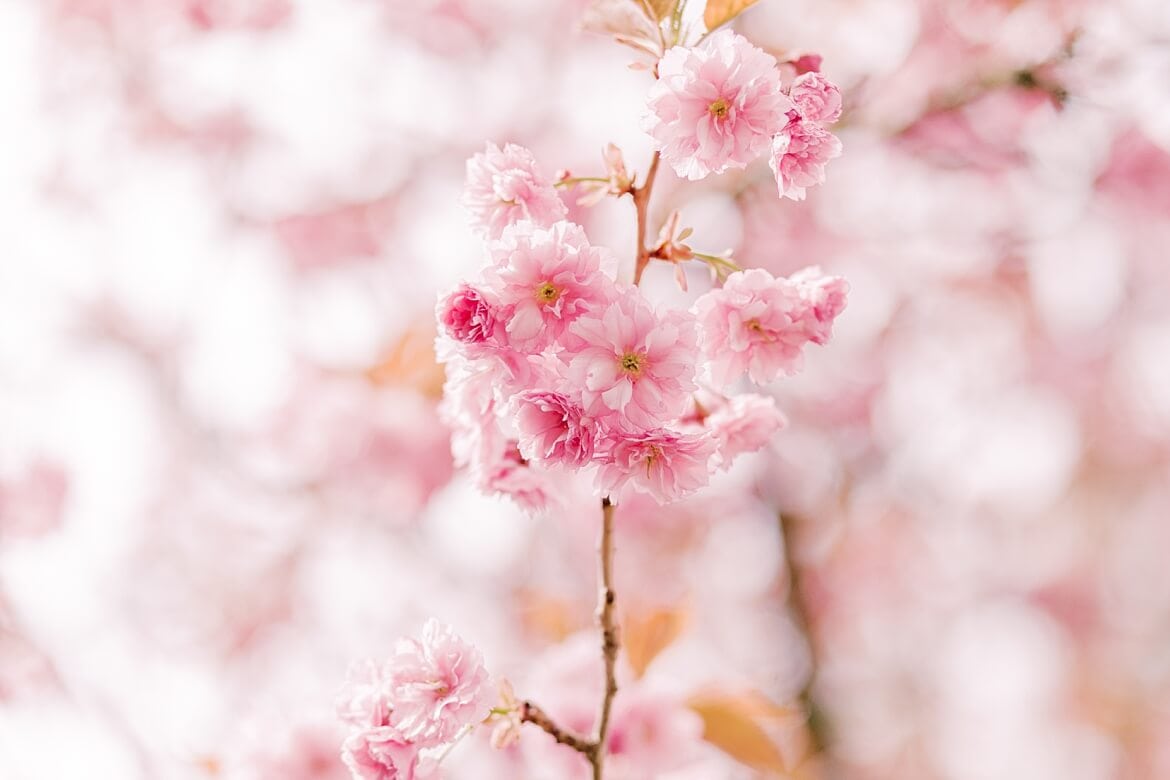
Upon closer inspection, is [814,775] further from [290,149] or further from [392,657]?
[290,149]

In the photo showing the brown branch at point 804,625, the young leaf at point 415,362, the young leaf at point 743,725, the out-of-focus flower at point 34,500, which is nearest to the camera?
the young leaf at point 743,725

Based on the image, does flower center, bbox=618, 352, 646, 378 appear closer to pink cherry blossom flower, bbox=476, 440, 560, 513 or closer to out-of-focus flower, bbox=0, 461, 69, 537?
pink cherry blossom flower, bbox=476, 440, 560, 513

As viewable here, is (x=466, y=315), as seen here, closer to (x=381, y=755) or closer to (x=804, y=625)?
(x=381, y=755)

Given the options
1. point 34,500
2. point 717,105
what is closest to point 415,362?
point 717,105

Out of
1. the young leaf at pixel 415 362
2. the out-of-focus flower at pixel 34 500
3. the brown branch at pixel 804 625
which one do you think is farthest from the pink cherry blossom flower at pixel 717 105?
the out-of-focus flower at pixel 34 500

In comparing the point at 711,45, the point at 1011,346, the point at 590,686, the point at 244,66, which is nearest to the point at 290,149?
the point at 244,66

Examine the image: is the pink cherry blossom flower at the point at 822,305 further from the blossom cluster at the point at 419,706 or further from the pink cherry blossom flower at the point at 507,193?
the blossom cluster at the point at 419,706
